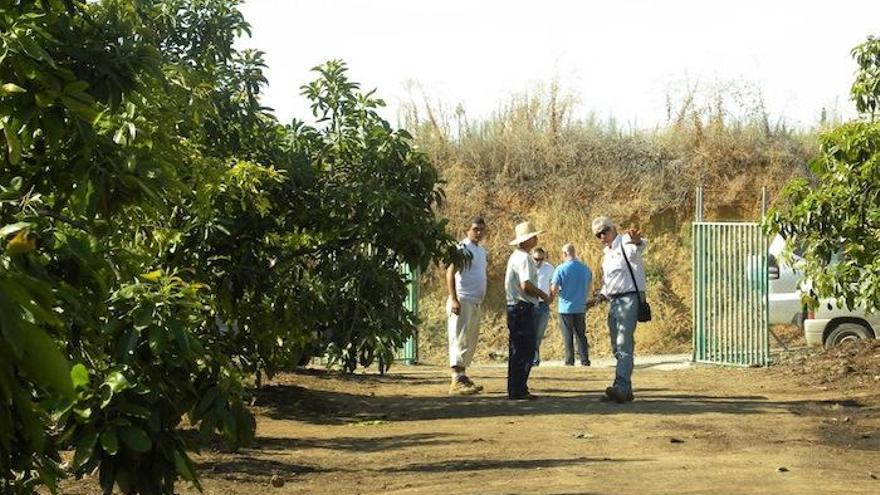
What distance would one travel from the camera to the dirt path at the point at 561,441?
10.5 m

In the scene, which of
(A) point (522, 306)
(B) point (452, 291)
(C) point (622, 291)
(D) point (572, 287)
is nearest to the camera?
(C) point (622, 291)

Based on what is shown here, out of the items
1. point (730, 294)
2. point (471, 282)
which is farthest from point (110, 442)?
point (730, 294)

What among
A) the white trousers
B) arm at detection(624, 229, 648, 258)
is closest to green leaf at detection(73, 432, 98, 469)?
arm at detection(624, 229, 648, 258)

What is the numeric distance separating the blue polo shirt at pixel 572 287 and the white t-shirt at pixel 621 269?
765 centimetres

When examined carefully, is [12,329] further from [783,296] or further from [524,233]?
[783,296]

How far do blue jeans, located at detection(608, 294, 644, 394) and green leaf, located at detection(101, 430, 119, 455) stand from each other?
33.7 feet

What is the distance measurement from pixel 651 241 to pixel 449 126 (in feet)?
19.1

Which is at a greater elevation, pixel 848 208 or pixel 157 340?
pixel 848 208

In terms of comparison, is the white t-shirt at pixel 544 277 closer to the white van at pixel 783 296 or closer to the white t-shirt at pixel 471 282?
the white van at pixel 783 296

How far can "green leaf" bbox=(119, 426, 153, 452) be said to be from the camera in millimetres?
5871

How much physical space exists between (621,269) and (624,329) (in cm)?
61

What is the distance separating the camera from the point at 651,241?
3531 centimetres

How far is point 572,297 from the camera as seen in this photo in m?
23.8

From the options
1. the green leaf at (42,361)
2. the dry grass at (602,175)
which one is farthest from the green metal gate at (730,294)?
the green leaf at (42,361)
